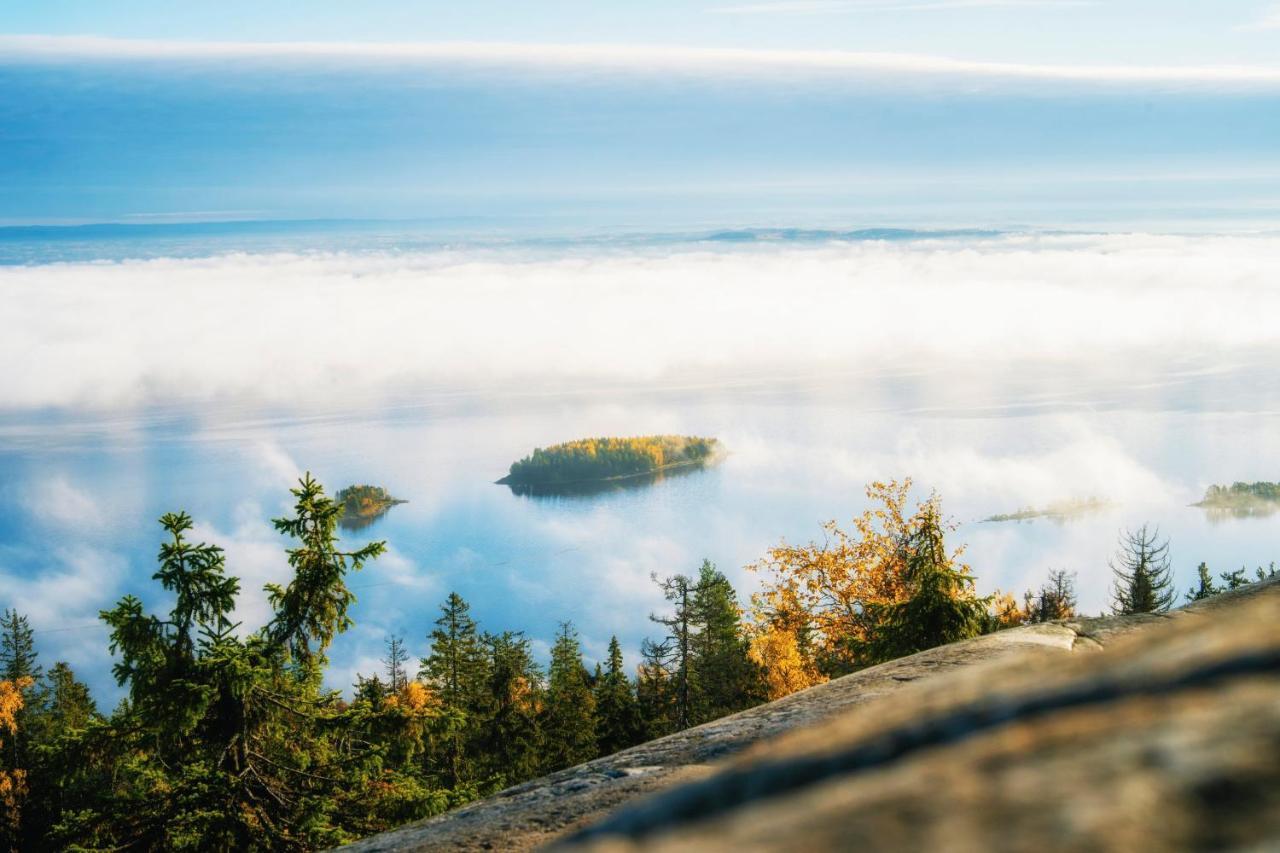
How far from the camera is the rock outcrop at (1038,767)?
1.03 metres

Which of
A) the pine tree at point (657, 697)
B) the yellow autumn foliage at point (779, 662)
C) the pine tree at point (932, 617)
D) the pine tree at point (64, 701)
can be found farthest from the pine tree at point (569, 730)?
the pine tree at point (64, 701)

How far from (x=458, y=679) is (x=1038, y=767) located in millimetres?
57907

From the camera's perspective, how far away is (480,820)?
6621 mm

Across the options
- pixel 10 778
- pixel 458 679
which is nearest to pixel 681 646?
pixel 458 679

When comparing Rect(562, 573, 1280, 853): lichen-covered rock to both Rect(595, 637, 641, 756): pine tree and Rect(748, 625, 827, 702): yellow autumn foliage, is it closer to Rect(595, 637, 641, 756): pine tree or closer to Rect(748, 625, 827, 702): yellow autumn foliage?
Rect(748, 625, 827, 702): yellow autumn foliage

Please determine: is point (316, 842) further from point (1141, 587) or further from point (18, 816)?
point (1141, 587)

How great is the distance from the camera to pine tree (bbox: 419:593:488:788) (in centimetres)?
4935

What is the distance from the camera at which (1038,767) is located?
1.16 meters

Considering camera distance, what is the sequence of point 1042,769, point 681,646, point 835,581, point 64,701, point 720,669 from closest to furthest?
point 1042,769 < point 835,581 < point 681,646 < point 720,669 < point 64,701

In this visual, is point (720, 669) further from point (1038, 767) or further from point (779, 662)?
Answer: point (1038, 767)

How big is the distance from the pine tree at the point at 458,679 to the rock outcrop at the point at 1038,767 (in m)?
46.4

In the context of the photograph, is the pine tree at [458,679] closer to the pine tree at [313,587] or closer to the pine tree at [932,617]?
the pine tree at [313,587]

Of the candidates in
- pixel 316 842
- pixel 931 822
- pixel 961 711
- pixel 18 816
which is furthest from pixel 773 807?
pixel 18 816

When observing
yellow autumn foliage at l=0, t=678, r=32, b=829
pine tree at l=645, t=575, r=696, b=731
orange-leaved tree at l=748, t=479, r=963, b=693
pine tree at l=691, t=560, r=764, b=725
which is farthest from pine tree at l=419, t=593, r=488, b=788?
yellow autumn foliage at l=0, t=678, r=32, b=829
